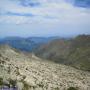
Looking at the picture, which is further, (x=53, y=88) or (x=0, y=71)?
(x=53, y=88)

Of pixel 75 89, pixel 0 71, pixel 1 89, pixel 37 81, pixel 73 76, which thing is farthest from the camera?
pixel 73 76

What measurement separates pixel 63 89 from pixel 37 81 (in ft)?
47.7

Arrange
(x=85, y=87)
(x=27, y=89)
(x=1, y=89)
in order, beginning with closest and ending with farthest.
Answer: (x=1, y=89) < (x=27, y=89) < (x=85, y=87)

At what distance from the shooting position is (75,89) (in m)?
142

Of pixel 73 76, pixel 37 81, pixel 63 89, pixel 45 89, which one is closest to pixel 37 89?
pixel 45 89

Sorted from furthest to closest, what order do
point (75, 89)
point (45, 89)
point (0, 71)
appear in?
point (75, 89)
point (45, 89)
point (0, 71)

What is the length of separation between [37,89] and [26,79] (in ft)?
39.7

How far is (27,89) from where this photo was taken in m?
103

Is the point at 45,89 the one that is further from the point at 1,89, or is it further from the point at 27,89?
the point at 1,89

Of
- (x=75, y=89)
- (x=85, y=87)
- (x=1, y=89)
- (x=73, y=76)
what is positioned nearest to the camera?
(x=1, y=89)

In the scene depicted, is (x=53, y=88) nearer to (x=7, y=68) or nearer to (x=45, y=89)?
(x=45, y=89)

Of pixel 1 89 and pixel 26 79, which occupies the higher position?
pixel 1 89

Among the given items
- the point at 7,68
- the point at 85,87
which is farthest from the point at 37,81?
the point at 85,87

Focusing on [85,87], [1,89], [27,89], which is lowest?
[85,87]
